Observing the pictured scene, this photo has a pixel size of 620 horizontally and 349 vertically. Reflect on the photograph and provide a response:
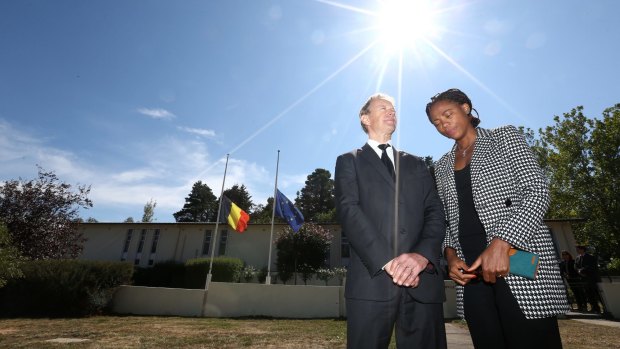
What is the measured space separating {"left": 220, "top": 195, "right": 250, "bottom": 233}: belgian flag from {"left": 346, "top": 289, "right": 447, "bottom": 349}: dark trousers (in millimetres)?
13225

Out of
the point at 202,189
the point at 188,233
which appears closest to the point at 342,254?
the point at 188,233

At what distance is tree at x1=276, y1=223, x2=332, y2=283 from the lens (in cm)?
2156

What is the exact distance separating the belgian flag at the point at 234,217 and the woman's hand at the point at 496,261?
44.7 ft

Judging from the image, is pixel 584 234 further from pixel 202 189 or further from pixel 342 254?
pixel 202 189

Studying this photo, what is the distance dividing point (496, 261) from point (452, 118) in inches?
45.6

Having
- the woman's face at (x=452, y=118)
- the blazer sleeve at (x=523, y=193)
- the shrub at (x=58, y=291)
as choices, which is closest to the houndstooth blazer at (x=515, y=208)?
the blazer sleeve at (x=523, y=193)

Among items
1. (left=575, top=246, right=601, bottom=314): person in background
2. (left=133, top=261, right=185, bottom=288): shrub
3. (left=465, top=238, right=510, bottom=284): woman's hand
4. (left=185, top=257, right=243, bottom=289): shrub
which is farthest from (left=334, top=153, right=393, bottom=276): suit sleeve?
(left=133, top=261, right=185, bottom=288): shrub

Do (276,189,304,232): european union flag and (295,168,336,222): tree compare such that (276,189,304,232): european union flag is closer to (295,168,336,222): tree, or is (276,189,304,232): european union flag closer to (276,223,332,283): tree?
(276,223,332,283): tree

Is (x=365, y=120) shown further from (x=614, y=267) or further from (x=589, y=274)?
(x=614, y=267)

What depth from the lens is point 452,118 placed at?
7.57 feet

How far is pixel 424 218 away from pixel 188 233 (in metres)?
27.9

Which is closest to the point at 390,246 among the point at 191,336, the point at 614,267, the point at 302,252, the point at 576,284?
the point at 191,336

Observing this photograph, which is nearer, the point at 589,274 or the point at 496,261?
the point at 496,261

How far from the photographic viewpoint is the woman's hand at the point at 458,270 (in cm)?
186
